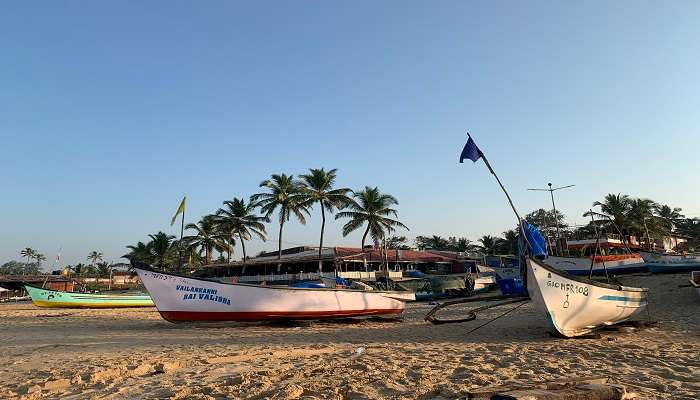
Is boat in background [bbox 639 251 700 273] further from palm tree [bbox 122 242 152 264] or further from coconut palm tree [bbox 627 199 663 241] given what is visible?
palm tree [bbox 122 242 152 264]

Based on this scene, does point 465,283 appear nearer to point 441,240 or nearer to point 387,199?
point 387,199

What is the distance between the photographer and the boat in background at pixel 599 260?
2825 centimetres

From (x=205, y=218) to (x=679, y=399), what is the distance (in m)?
43.1

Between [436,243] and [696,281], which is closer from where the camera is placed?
[696,281]

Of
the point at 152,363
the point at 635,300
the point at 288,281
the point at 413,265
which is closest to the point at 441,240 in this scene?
the point at 413,265

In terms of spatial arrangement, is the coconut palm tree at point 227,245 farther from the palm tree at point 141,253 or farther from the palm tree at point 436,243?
the palm tree at point 436,243

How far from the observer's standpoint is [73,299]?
83.6 feet

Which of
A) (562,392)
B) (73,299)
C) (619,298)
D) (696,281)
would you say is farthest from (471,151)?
(73,299)

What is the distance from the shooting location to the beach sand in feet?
17.6

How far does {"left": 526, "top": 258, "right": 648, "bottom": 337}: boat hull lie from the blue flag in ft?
8.37

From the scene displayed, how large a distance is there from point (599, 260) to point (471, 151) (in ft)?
82.2

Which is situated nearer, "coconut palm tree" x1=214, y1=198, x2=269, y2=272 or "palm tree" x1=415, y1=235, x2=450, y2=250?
"coconut palm tree" x1=214, y1=198, x2=269, y2=272

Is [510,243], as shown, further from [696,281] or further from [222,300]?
[222,300]

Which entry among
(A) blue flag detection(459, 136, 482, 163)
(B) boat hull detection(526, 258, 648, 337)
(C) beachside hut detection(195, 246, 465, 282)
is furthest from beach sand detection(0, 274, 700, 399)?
(C) beachside hut detection(195, 246, 465, 282)
